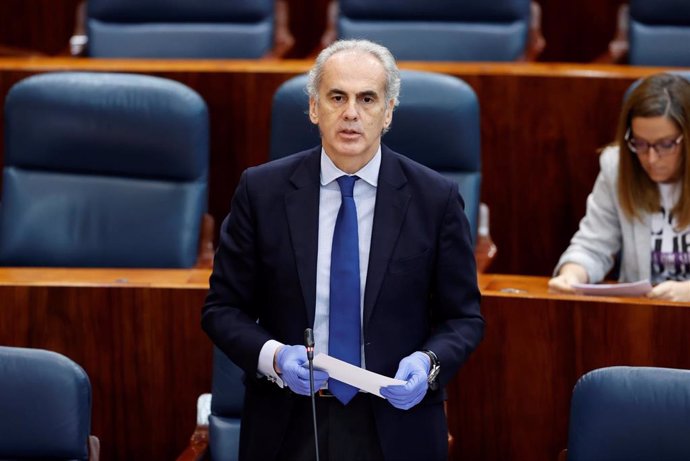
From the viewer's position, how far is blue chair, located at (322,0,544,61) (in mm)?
1660

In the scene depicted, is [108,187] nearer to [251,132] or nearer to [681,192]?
[251,132]

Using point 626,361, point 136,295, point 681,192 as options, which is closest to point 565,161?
point 681,192

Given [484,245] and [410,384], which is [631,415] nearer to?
[410,384]

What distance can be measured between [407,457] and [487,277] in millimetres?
336

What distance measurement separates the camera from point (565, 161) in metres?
1.40

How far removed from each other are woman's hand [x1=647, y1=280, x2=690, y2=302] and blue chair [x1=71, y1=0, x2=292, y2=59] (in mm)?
813

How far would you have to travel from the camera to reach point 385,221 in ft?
2.73

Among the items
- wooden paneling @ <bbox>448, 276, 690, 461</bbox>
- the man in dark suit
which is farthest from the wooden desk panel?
the man in dark suit

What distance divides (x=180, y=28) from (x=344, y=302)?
966mm

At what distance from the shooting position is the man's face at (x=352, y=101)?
2.69 feet

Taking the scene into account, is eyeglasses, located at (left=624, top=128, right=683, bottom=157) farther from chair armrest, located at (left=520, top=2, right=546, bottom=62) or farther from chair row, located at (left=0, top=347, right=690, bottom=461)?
chair armrest, located at (left=520, top=2, right=546, bottom=62)

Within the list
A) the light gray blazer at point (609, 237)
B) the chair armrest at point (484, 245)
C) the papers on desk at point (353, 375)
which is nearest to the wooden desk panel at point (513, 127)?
the chair armrest at point (484, 245)

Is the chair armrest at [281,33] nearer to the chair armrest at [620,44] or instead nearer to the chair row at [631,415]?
the chair armrest at [620,44]

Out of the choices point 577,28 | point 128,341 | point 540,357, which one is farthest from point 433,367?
point 577,28
